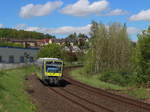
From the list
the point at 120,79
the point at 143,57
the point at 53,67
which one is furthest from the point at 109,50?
the point at 53,67

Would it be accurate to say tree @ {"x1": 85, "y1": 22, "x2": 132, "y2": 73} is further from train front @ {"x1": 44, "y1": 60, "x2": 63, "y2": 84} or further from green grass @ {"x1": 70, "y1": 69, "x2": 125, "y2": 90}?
train front @ {"x1": 44, "y1": 60, "x2": 63, "y2": 84}

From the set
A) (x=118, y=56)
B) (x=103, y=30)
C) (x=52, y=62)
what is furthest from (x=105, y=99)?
(x=103, y=30)

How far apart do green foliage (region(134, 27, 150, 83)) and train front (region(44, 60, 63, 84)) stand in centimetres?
832

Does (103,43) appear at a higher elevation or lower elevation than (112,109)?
higher

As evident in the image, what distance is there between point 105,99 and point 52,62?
9.70 meters

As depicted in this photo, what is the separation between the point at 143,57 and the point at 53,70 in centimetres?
970

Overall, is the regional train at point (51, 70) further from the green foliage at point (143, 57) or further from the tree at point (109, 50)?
the tree at point (109, 50)

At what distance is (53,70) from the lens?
28.2m

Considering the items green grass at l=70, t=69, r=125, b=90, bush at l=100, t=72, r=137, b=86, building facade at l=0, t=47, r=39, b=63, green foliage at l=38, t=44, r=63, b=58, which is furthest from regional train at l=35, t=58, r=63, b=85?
building facade at l=0, t=47, r=39, b=63

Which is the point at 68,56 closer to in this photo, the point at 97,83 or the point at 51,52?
the point at 51,52

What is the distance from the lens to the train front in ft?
92.0

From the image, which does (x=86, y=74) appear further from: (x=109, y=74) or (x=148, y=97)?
(x=148, y=97)

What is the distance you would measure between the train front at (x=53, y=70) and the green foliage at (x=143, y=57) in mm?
8315

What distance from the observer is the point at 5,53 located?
76000mm
